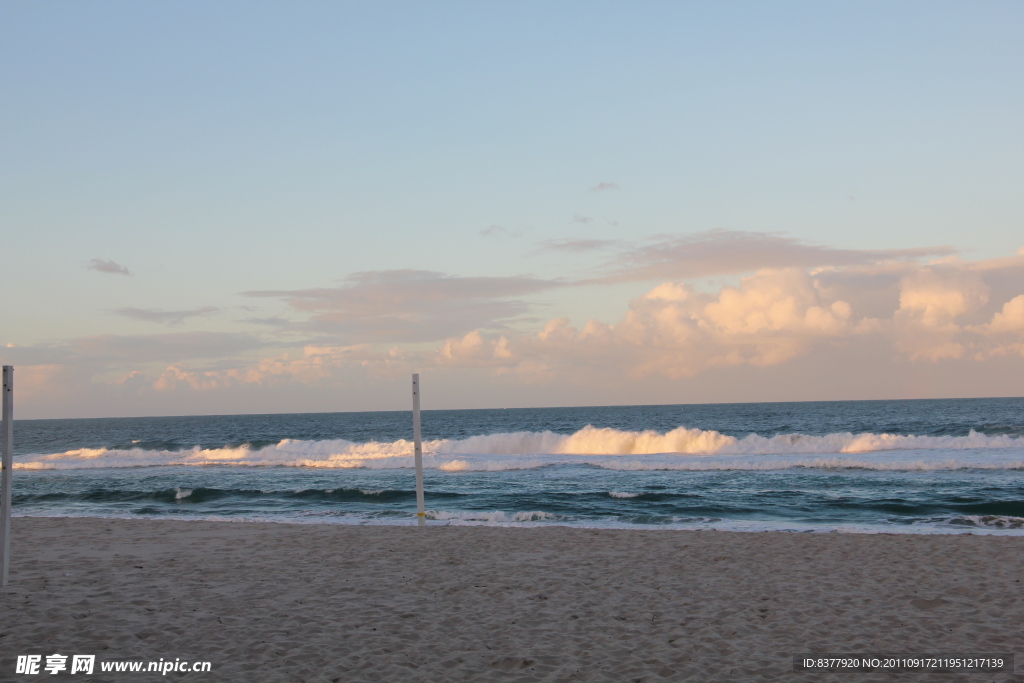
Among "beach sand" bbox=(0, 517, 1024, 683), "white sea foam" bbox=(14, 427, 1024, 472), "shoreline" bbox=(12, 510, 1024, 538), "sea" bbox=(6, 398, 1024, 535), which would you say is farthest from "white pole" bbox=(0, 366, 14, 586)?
"white sea foam" bbox=(14, 427, 1024, 472)

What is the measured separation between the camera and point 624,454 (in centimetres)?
3500

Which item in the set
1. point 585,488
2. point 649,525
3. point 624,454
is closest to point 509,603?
point 649,525

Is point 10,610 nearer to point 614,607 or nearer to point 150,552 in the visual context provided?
point 150,552

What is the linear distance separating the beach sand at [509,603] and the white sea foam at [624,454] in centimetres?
1617

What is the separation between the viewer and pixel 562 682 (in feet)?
16.3

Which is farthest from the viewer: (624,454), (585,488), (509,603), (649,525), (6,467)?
(624,454)

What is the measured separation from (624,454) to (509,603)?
28575 millimetres

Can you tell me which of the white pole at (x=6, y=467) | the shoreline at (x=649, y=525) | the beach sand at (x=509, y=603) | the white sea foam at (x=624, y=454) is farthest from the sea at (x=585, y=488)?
the white pole at (x=6, y=467)

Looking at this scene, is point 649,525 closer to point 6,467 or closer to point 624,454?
point 6,467

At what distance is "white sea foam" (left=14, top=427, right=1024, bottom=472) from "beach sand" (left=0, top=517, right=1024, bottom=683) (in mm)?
16172

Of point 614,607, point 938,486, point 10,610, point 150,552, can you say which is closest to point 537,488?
point 938,486

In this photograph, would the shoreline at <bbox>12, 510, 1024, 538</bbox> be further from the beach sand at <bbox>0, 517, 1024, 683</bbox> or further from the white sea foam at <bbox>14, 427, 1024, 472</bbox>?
the white sea foam at <bbox>14, 427, 1024, 472</bbox>

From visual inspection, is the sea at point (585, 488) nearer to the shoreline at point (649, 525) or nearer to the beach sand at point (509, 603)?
the shoreline at point (649, 525)

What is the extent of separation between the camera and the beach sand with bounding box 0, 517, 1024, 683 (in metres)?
5.41
